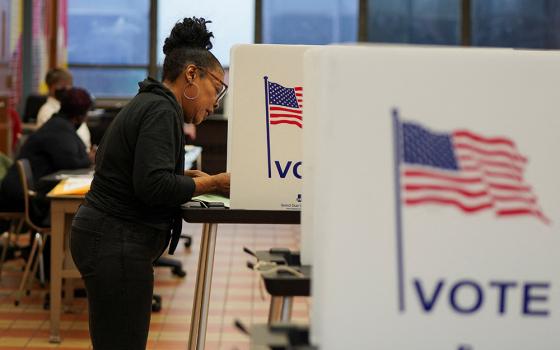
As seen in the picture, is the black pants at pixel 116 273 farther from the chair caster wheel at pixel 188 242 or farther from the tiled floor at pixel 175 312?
the chair caster wheel at pixel 188 242

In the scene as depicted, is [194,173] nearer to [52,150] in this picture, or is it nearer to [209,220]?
[209,220]

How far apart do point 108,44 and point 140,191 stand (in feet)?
39.5

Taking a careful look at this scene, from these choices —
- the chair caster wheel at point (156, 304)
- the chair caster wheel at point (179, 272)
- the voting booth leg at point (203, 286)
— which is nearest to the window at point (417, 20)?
the chair caster wheel at point (179, 272)

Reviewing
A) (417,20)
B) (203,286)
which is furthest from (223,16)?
(203,286)

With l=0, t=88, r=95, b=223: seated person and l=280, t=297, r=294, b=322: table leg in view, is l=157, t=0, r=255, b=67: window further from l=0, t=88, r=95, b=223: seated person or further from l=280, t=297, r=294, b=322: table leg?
l=280, t=297, r=294, b=322: table leg

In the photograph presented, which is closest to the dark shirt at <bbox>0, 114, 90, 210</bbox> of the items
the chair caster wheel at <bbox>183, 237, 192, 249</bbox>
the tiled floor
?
the tiled floor

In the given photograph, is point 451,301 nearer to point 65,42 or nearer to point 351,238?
point 351,238

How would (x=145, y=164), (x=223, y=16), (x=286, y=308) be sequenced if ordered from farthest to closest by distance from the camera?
1. (x=223, y=16)
2. (x=145, y=164)
3. (x=286, y=308)

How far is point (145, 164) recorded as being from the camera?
2555 mm

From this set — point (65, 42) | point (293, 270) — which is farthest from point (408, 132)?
point (65, 42)

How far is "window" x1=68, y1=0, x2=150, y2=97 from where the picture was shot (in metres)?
14.1

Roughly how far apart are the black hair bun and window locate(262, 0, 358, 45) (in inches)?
448

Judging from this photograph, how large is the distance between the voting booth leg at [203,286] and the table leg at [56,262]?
1.86 metres

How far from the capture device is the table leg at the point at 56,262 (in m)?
4.82
